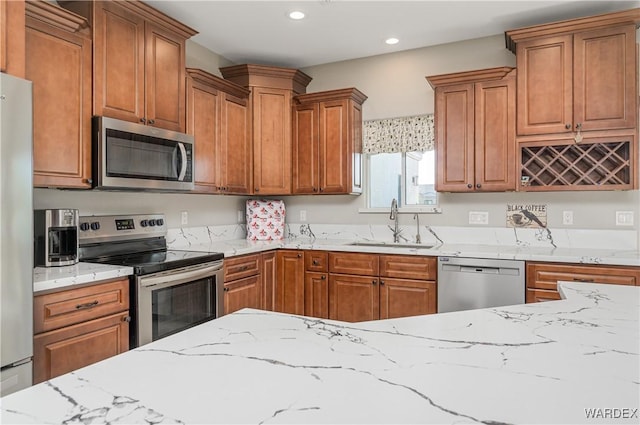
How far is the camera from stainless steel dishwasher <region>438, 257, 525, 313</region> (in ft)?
9.57

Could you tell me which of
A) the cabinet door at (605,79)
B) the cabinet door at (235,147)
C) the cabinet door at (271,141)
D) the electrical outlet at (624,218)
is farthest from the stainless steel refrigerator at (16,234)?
the electrical outlet at (624,218)

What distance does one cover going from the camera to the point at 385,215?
13.1ft

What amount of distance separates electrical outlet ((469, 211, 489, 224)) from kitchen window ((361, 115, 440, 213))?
31cm

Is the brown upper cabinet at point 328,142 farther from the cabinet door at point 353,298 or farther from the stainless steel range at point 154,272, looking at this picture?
the stainless steel range at point 154,272

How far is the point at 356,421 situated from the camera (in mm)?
656

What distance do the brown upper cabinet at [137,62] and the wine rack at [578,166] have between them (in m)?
2.70

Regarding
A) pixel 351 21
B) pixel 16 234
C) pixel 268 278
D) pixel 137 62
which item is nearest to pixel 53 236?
pixel 16 234

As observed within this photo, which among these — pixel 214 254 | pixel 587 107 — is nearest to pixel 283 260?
pixel 214 254

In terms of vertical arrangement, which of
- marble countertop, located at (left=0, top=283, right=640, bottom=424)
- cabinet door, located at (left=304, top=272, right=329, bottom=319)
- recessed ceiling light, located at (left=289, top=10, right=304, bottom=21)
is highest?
recessed ceiling light, located at (left=289, top=10, right=304, bottom=21)

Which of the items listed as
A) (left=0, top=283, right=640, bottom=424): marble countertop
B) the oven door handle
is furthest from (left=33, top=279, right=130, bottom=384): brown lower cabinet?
(left=0, top=283, right=640, bottom=424): marble countertop

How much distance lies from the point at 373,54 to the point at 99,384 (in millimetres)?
3817

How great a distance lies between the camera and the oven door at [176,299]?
2.36m

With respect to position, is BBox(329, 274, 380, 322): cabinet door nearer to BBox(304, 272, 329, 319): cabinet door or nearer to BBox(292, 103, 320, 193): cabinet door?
BBox(304, 272, 329, 319): cabinet door

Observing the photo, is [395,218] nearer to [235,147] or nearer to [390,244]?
[390,244]
